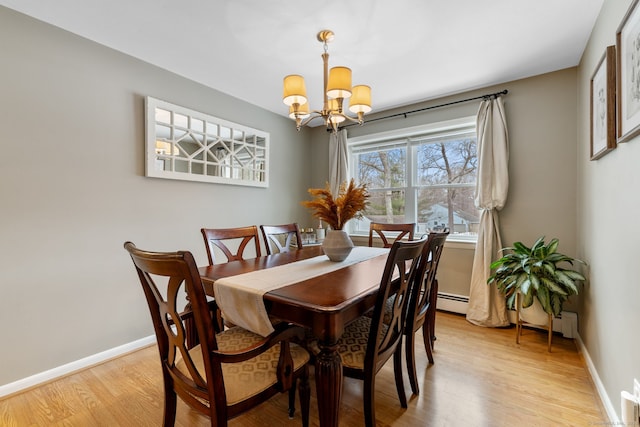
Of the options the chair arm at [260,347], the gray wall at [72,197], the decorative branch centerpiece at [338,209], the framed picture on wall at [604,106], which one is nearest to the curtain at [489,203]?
the framed picture on wall at [604,106]

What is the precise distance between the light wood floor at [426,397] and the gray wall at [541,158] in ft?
3.37

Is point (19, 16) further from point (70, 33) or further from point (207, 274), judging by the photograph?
point (207, 274)

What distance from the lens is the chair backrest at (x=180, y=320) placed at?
0.95 m

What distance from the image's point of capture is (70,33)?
2.07 metres

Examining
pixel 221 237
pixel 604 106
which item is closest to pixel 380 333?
pixel 221 237

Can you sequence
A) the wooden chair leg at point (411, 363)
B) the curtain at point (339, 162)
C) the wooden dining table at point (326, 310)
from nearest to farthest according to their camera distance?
the wooden dining table at point (326, 310)
the wooden chair leg at point (411, 363)
the curtain at point (339, 162)

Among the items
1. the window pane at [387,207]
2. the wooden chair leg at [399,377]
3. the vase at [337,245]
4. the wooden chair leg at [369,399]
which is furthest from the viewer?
the window pane at [387,207]

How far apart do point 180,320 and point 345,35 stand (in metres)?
2.12

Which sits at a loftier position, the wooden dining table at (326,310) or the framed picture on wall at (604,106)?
the framed picture on wall at (604,106)

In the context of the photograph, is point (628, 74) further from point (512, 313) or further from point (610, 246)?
point (512, 313)

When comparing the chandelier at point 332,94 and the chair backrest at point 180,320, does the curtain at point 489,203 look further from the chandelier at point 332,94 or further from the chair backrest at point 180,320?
the chair backrest at point 180,320

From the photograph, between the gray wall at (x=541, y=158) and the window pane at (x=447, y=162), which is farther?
the window pane at (x=447, y=162)

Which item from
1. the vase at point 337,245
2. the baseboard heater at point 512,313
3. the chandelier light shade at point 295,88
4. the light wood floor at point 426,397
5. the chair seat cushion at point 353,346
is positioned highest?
the chandelier light shade at point 295,88

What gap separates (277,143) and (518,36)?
8.78 ft
